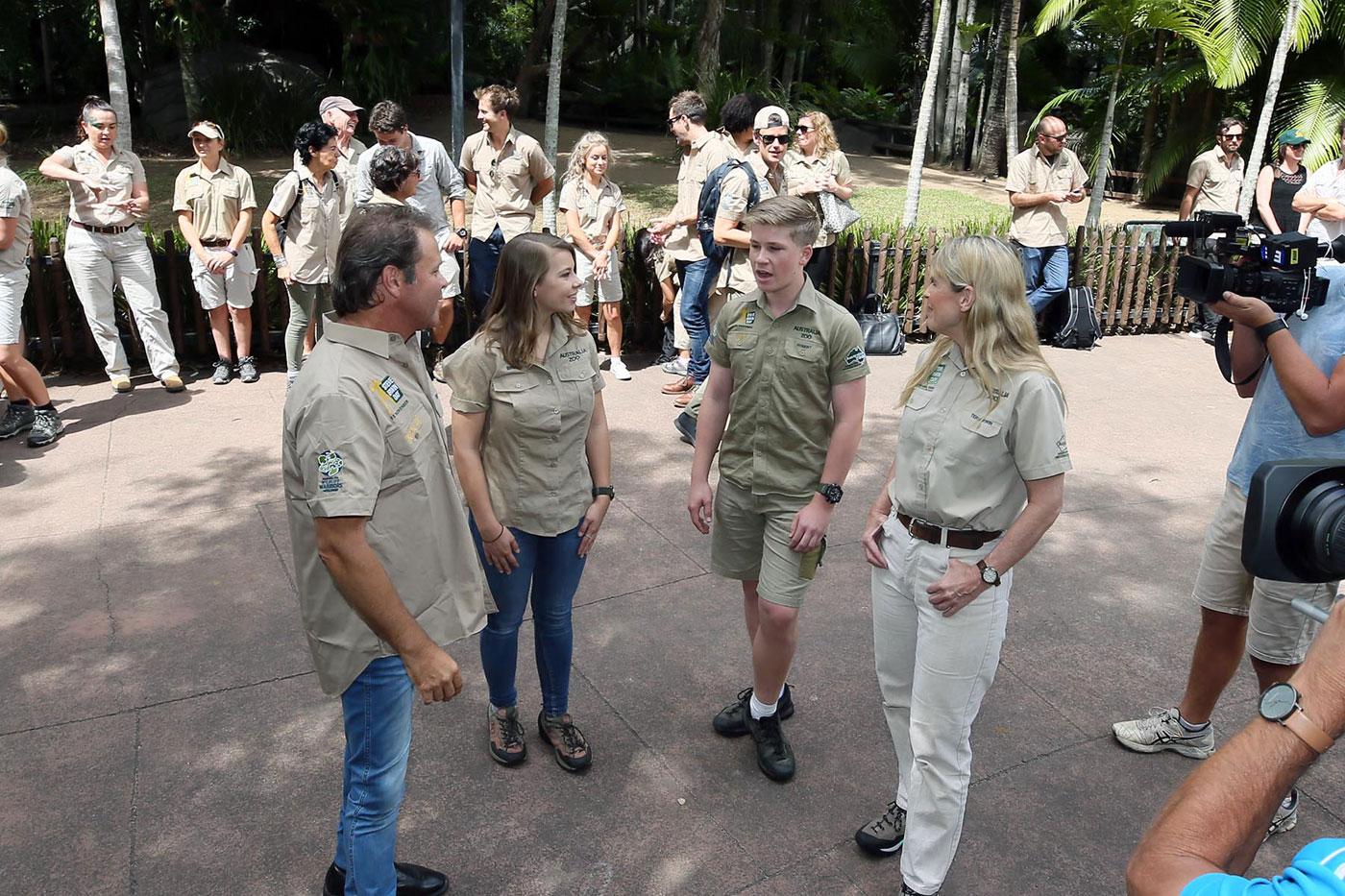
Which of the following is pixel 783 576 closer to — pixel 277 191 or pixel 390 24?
pixel 277 191

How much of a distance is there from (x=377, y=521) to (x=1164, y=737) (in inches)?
117

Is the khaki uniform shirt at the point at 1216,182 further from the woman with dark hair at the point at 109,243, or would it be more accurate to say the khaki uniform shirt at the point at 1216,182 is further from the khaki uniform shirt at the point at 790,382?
the woman with dark hair at the point at 109,243

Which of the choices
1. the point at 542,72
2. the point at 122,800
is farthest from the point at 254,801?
the point at 542,72

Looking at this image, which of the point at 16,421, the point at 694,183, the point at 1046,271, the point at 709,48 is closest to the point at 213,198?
the point at 16,421

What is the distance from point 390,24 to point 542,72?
5110mm

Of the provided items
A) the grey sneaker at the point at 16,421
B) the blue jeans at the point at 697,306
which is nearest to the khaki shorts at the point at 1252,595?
the blue jeans at the point at 697,306

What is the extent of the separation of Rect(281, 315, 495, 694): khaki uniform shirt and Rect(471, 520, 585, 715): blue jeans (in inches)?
25.3

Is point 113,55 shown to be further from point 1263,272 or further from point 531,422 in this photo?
point 1263,272

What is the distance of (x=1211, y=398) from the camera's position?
343 inches

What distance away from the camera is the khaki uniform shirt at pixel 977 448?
2.89 m

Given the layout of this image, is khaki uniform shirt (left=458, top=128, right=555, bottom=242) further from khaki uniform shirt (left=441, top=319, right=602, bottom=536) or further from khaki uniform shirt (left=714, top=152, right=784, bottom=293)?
khaki uniform shirt (left=441, top=319, right=602, bottom=536)

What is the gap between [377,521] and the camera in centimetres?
267

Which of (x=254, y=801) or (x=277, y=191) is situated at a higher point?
(x=277, y=191)

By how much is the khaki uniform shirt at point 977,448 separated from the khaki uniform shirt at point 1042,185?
6748mm
